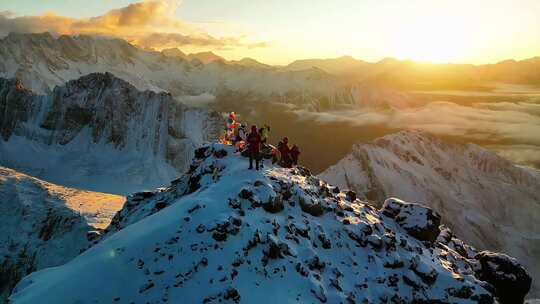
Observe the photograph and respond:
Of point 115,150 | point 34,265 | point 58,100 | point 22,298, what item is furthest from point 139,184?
point 22,298

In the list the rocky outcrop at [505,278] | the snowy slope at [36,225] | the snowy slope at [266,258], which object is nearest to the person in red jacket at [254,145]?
the snowy slope at [266,258]

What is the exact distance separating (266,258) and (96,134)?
153 m

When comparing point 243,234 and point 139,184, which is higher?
point 243,234

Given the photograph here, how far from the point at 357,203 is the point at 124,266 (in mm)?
20718

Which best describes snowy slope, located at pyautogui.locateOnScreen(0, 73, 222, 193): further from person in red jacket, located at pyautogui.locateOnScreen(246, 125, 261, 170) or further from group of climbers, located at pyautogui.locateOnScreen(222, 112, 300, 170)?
person in red jacket, located at pyautogui.locateOnScreen(246, 125, 261, 170)

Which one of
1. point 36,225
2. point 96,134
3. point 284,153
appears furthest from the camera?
point 96,134

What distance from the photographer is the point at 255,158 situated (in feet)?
103

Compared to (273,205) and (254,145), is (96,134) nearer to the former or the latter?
(254,145)

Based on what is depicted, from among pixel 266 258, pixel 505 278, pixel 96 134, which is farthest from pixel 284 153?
pixel 96 134

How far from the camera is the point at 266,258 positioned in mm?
23938

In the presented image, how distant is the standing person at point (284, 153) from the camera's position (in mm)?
35219

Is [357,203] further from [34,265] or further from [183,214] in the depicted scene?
[34,265]

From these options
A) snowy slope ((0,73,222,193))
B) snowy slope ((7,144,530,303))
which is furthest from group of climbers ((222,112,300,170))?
snowy slope ((0,73,222,193))

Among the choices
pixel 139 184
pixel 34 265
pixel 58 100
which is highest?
pixel 58 100
